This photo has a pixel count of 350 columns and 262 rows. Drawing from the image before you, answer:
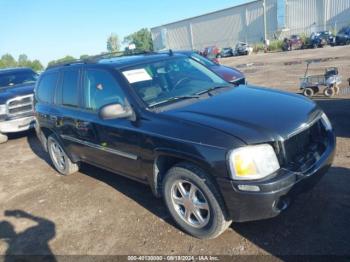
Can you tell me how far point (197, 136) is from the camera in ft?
10.7

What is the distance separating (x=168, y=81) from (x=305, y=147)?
1829mm

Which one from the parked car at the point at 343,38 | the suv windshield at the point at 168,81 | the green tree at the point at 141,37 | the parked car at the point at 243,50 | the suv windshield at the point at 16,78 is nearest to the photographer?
the suv windshield at the point at 168,81

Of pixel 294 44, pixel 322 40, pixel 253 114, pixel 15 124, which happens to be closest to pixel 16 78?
pixel 15 124

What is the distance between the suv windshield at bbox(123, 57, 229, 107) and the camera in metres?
4.07

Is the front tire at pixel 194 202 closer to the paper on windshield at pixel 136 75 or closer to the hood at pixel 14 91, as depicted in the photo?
the paper on windshield at pixel 136 75

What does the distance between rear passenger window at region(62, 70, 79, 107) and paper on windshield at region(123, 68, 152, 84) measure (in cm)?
113

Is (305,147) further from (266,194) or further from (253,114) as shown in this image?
(266,194)

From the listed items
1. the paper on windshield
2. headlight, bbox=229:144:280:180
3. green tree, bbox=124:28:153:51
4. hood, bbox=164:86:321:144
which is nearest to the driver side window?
the paper on windshield

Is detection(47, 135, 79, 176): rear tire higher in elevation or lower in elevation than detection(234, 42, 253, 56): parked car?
higher

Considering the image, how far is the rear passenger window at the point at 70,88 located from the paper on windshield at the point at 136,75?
1126 millimetres

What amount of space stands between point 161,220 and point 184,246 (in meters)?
0.63

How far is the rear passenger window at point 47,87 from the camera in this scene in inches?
228

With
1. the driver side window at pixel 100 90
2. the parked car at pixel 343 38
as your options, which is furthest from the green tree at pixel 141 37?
the driver side window at pixel 100 90

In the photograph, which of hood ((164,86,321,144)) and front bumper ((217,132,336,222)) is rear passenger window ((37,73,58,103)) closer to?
hood ((164,86,321,144))
